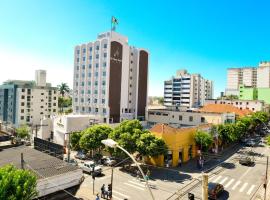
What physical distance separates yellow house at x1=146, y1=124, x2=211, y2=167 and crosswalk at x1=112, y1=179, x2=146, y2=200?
9.64 metres

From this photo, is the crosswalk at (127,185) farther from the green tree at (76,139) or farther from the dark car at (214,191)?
the green tree at (76,139)

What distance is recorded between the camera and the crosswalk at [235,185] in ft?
99.8

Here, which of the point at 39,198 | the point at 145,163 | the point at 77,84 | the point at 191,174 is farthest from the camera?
the point at 77,84

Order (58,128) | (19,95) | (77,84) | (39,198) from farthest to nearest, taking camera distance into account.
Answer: (19,95) → (77,84) → (58,128) → (39,198)

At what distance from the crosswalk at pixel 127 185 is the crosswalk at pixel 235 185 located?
38.1 ft

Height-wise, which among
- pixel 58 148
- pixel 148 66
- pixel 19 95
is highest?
pixel 148 66

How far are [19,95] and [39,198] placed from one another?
90383mm

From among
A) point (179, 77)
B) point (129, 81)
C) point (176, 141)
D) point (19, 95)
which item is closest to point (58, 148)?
point (176, 141)

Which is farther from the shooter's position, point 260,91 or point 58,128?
point 260,91

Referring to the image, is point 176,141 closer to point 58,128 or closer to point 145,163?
point 145,163

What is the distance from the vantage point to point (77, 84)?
8550 cm

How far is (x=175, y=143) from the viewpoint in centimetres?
4241

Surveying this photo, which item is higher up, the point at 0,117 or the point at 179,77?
the point at 179,77

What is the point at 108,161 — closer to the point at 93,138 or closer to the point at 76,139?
the point at 93,138
